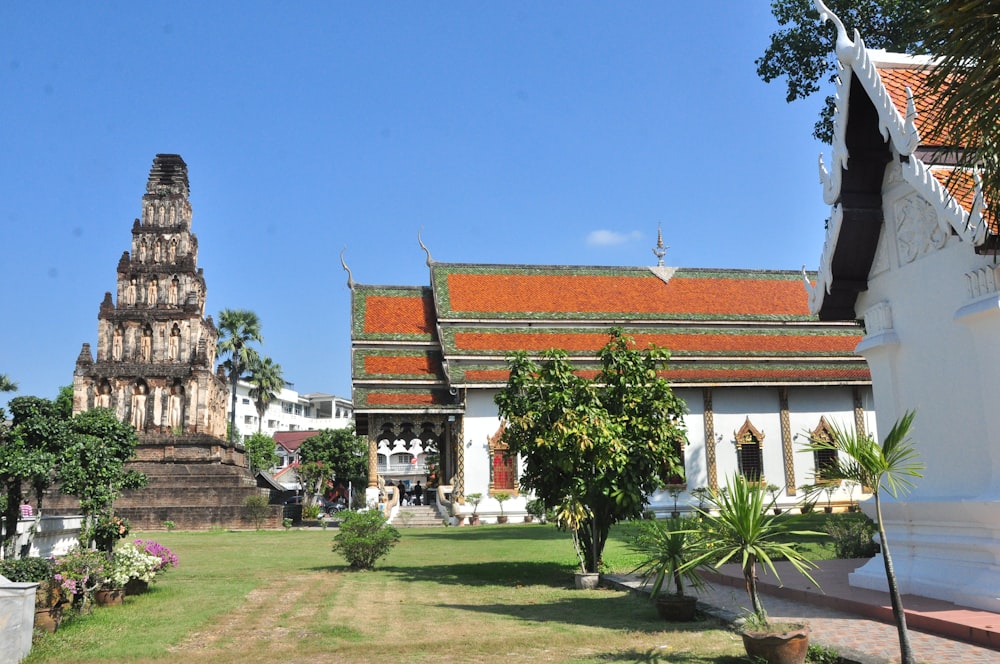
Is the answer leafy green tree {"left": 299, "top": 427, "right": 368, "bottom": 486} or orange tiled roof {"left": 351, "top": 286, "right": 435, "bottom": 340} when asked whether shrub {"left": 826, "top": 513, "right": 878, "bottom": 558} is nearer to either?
orange tiled roof {"left": 351, "top": 286, "right": 435, "bottom": 340}

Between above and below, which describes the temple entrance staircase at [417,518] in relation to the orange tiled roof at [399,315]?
below

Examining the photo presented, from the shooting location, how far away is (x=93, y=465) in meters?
11.8

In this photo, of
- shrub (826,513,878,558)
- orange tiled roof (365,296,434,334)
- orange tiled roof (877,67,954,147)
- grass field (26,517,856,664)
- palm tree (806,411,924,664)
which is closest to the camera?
palm tree (806,411,924,664)

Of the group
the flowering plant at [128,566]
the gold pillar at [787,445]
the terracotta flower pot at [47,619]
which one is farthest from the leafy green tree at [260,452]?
the terracotta flower pot at [47,619]

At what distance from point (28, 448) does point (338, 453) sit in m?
44.9

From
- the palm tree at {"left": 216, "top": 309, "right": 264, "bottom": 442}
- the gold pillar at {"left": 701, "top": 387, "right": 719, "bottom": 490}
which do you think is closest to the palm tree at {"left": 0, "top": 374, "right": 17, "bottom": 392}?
the palm tree at {"left": 216, "top": 309, "right": 264, "bottom": 442}

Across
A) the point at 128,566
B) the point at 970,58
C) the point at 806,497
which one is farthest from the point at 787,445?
the point at 970,58

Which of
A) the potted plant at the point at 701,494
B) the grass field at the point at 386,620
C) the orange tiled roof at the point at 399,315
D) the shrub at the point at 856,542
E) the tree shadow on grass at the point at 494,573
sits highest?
the orange tiled roof at the point at 399,315

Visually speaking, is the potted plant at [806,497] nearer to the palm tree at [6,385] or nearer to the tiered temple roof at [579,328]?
the tiered temple roof at [579,328]

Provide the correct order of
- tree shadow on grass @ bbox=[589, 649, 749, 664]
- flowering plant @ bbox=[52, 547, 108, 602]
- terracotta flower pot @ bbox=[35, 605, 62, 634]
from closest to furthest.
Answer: tree shadow on grass @ bbox=[589, 649, 749, 664] < terracotta flower pot @ bbox=[35, 605, 62, 634] < flowering plant @ bbox=[52, 547, 108, 602]

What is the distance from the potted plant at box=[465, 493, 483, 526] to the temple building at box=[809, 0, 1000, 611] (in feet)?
66.1

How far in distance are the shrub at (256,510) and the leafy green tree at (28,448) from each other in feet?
63.1

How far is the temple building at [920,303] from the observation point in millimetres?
7684

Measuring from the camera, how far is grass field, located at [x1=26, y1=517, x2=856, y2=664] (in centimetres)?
732
